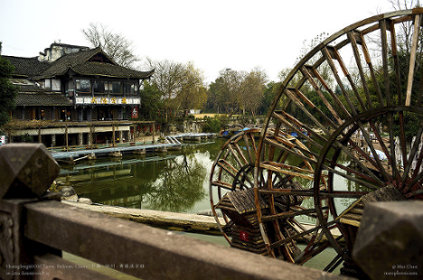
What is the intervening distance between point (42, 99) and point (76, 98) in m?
2.72

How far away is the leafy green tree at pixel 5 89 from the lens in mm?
20250

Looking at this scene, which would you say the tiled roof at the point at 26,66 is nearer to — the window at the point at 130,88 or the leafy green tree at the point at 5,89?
the window at the point at 130,88

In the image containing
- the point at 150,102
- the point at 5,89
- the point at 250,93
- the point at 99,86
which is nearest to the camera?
the point at 5,89

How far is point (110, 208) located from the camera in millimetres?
13180

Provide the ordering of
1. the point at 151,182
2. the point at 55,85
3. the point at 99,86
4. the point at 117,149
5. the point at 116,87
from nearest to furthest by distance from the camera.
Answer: the point at 151,182 → the point at 117,149 → the point at 55,85 → the point at 99,86 → the point at 116,87

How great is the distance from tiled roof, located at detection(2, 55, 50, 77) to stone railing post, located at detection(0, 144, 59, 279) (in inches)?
1363

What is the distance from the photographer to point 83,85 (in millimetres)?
30562

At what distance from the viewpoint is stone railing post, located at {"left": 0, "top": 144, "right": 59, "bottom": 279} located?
1911 mm

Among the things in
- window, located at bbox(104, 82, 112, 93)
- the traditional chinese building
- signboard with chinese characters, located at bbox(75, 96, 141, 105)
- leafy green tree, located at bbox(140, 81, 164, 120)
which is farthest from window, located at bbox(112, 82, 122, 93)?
leafy green tree, located at bbox(140, 81, 164, 120)

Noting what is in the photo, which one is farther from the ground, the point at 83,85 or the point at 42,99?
the point at 83,85

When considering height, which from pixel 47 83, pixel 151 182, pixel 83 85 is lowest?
pixel 151 182

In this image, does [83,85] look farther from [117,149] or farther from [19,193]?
[19,193]

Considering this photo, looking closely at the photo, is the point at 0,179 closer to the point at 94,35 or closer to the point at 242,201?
the point at 242,201

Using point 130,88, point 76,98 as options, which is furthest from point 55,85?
point 130,88
